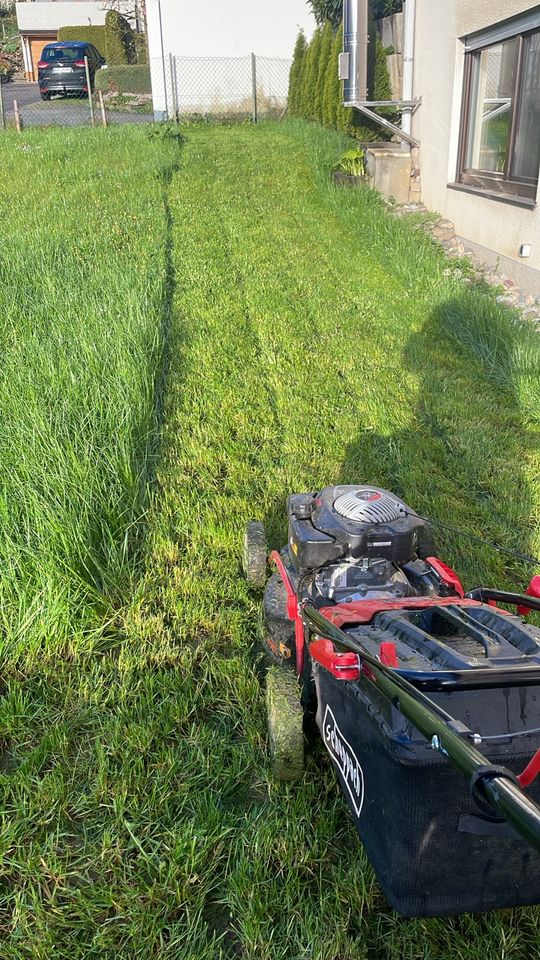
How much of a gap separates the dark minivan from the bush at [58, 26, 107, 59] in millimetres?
7197

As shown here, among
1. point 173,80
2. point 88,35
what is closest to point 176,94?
point 173,80

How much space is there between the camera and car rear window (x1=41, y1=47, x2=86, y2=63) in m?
26.6

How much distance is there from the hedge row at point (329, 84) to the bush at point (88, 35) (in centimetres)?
1714

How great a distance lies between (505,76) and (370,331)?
11.7 feet

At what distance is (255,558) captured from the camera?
3.02 metres

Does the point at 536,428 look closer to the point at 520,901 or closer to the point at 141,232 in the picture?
→ the point at 520,901

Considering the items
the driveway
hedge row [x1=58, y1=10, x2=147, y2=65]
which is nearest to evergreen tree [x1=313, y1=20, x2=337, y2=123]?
the driveway

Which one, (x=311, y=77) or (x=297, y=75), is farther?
(x=297, y=75)

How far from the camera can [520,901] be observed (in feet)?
5.18

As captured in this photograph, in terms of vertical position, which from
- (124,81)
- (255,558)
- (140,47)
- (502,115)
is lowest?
(255,558)

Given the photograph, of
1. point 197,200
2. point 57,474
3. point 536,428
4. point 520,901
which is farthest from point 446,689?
point 197,200

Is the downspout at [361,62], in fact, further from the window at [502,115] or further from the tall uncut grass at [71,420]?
the tall uncut grass at [71,420]

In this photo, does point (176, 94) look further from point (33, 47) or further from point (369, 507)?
point (33, 47)

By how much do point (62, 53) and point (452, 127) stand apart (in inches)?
887
